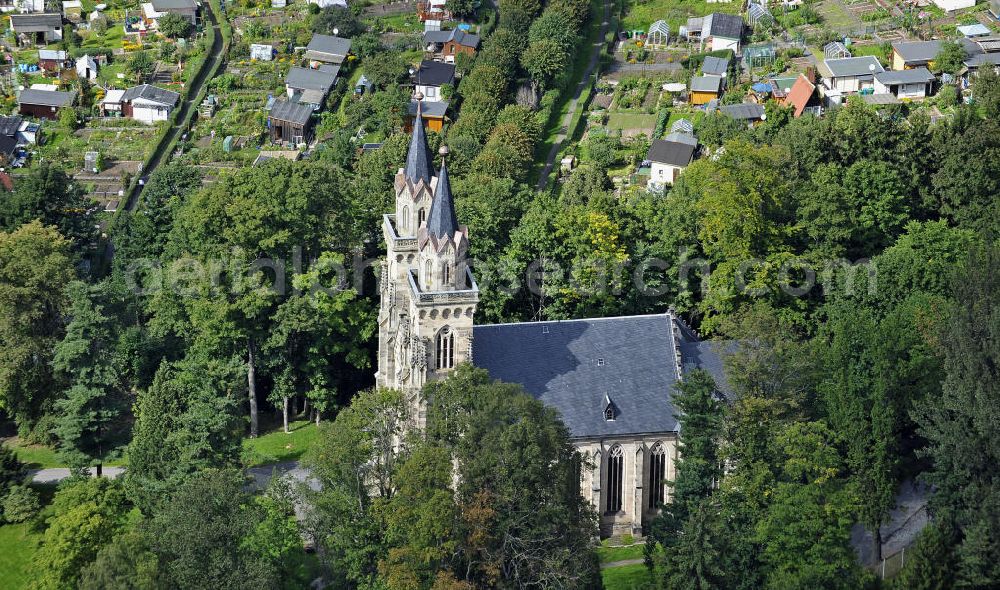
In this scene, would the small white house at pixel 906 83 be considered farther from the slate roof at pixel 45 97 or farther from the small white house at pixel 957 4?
the slate roof at pixel 45 97

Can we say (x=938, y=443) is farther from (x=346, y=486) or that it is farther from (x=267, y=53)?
(x=267, y=53)

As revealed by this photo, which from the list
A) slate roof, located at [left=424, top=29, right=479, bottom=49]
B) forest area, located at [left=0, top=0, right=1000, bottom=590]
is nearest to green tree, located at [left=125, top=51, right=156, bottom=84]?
slate roof, located at [left=424, top=29, right=479, bottom=49]

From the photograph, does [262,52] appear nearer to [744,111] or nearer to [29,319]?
[744,111]

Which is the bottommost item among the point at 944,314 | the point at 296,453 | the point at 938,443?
the point at 296,453

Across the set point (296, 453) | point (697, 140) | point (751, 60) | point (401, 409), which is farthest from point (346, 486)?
point (751, 60)

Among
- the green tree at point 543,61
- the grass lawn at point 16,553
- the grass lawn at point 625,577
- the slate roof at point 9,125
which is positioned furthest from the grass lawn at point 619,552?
the slate roof at point 9,125

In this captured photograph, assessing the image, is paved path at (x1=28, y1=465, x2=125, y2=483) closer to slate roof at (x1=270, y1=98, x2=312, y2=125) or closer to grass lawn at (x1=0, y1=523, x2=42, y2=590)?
grass lawn at (x1=0, y1=523, x2=42, y2=590)
